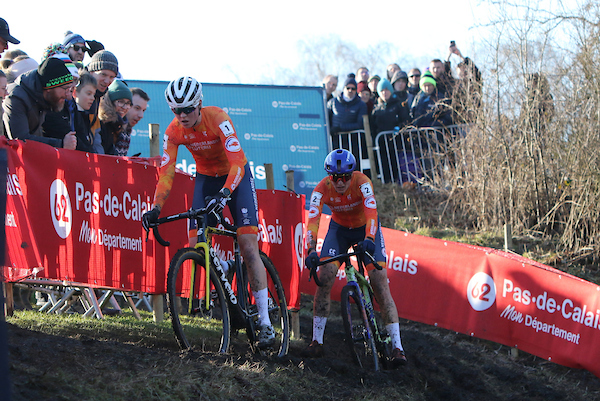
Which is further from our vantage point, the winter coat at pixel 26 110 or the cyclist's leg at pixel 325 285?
the cyclist's leg at pixel 325 285

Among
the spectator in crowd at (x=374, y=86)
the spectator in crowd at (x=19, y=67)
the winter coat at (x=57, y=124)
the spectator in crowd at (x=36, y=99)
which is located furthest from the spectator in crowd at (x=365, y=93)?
the spectator in crowd at (x=36, y=99)

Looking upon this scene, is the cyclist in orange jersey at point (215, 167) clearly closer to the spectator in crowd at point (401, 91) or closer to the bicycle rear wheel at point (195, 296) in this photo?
the bicycle rear wheel at point (195, 296)

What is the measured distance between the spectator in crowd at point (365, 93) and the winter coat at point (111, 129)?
7367 millimetres

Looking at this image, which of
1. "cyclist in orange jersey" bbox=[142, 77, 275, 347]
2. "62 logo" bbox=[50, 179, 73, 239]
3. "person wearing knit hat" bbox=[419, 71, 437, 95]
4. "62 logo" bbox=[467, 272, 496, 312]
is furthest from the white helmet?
"person wearing knit hat" bbox=[419, 71, 437, 95]

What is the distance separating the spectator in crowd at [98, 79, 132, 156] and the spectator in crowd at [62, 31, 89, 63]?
1.00 m

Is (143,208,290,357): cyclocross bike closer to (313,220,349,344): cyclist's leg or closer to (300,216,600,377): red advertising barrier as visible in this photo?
(313,220,349,344): cyclist's leg

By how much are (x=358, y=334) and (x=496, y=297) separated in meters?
3.35

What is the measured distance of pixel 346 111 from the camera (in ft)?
46.2

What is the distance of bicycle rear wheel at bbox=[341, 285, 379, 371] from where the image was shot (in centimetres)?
682

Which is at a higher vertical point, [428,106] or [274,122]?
[428,106]

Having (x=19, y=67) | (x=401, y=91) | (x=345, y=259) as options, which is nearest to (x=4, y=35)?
(x=19, y=67)

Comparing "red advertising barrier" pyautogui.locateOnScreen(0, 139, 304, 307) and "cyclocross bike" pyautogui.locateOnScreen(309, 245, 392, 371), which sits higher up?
"red advertising barrier" pyautogui.locateOnScreen(0, 139, 304, 307)

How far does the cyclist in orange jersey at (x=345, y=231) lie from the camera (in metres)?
7.21

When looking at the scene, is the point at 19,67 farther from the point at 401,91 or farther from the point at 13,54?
the point at 401,91
